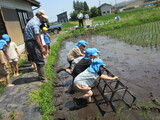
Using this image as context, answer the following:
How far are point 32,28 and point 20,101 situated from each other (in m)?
1.88

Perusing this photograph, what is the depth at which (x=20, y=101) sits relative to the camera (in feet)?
11.3

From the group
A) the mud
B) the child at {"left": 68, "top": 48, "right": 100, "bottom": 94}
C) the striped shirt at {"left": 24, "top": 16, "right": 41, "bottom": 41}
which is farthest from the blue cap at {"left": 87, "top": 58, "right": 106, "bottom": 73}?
the striped shirt at {"left": 24, "top": 16, "right": 41, "bottom": 41}

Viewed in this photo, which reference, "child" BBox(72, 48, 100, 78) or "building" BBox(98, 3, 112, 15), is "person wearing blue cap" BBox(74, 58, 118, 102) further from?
"building" BBox(98, 3, 112, 15)

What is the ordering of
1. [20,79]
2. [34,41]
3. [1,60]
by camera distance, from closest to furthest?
1. [34,41]
2. [1,60]
3. [20,79]

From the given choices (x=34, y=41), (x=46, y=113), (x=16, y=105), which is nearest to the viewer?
(x=46, y=113)

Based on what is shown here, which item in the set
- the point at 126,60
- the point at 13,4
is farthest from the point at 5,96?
the point at 13,4

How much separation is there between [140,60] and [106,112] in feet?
11.3

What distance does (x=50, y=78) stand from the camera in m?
4.90

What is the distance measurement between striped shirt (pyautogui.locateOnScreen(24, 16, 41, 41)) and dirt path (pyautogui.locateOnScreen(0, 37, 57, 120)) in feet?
4.47

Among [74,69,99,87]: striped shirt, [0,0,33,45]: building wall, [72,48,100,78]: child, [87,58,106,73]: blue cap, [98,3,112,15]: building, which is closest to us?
[87,58,106,73]: blue cap

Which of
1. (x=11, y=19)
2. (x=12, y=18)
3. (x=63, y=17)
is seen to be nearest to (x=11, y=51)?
(x=11, y=19)

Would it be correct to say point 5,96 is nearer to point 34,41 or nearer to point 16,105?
point 16,105

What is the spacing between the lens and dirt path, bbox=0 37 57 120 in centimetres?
292

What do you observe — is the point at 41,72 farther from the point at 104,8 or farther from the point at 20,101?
the point at 104,8
